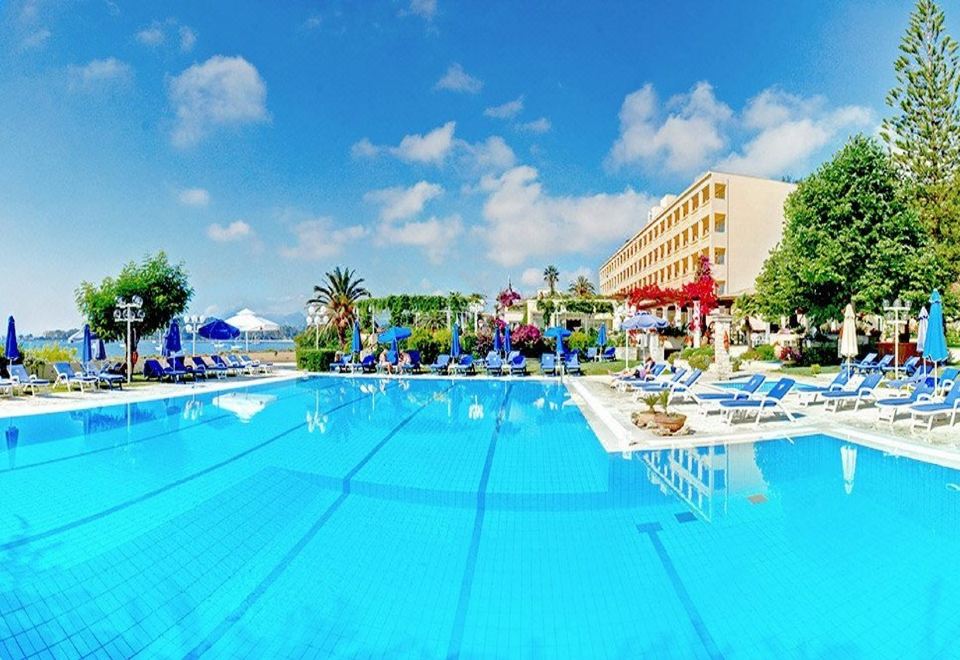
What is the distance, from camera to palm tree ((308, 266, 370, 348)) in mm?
32500

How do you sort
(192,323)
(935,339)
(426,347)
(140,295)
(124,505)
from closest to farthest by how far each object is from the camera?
(124,505)
(935,339)
(140,295)
(192,323)
(426,347)

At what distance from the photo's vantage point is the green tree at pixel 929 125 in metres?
23.6

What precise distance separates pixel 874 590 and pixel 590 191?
40.4 metres

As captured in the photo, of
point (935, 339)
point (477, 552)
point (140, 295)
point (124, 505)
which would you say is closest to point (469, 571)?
point (477, 552)

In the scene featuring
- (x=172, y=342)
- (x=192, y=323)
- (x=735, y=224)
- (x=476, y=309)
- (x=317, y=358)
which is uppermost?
(x=735, y=224)

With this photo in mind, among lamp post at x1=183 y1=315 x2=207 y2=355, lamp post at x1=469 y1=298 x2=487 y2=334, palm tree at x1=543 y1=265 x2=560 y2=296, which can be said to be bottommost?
lamp post at x1=183 y1=315 x2=207 y2=355

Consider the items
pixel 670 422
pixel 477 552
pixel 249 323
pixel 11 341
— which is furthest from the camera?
pixel 249 323

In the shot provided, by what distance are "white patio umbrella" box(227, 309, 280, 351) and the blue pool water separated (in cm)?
1685

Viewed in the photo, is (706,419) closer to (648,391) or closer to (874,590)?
(648,391)

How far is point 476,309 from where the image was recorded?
30.2 meters

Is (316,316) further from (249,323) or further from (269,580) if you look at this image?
(269,580)

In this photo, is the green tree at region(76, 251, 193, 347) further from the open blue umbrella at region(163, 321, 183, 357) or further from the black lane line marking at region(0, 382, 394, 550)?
the black lane line marking at region(0, 382, 394, 550)

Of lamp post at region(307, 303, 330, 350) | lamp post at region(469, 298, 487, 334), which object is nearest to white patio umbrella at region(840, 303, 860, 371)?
lamp post at region(469, 298, 487, 334)

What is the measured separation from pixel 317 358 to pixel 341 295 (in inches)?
416
